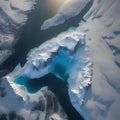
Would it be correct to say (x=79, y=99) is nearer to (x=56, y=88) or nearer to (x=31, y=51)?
(x=56, y=88)

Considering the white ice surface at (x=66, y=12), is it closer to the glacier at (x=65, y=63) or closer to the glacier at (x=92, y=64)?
the glacier at (x=92, y=64)

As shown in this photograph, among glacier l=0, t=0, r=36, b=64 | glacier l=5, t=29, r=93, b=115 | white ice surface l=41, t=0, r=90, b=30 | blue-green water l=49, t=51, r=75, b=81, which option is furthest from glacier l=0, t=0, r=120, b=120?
glacier l=0, t=0, r=36, b=64

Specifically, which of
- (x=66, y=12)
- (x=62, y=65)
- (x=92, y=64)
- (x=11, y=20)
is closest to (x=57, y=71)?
(x=62, y=65)

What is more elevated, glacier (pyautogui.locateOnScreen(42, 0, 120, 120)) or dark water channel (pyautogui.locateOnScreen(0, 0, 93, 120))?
glacier (pyautogui.locateOnScreen(42, 0, 120, 120))

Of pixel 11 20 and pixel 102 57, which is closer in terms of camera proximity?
pixel 102 57

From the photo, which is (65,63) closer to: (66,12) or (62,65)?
(62,65)

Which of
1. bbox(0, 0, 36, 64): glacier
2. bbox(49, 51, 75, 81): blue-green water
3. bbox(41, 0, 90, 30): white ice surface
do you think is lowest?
bbox(0, 0, 36, 64): glacier

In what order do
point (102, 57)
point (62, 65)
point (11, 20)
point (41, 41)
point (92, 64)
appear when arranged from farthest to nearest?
point (11, 20)
point (41, 41)
point (62, 65)
point (102, 57)
point (92, 64)

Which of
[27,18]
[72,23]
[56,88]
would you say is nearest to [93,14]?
[72,23]

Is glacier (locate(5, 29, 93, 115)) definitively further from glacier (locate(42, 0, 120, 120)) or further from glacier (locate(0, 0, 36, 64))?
glacier (locate(0, 0, 36, 64))

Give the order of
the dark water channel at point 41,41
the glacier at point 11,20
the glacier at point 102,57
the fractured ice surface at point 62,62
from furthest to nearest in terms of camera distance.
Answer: the glacier at point 11,20 → the fractured ice surface at point 62,62 → the dark water channel at point 41,41 → the glacier at point 102,57

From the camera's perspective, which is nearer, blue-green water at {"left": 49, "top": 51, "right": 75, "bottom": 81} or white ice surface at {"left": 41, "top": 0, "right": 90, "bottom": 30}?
blue-green water at {"left": 49, "top": 51, "right": 75, "bottom": 81}

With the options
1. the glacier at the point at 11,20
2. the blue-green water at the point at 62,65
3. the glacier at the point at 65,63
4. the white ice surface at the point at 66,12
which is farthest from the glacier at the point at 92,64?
Answer: the glacier at the point at 11,20
